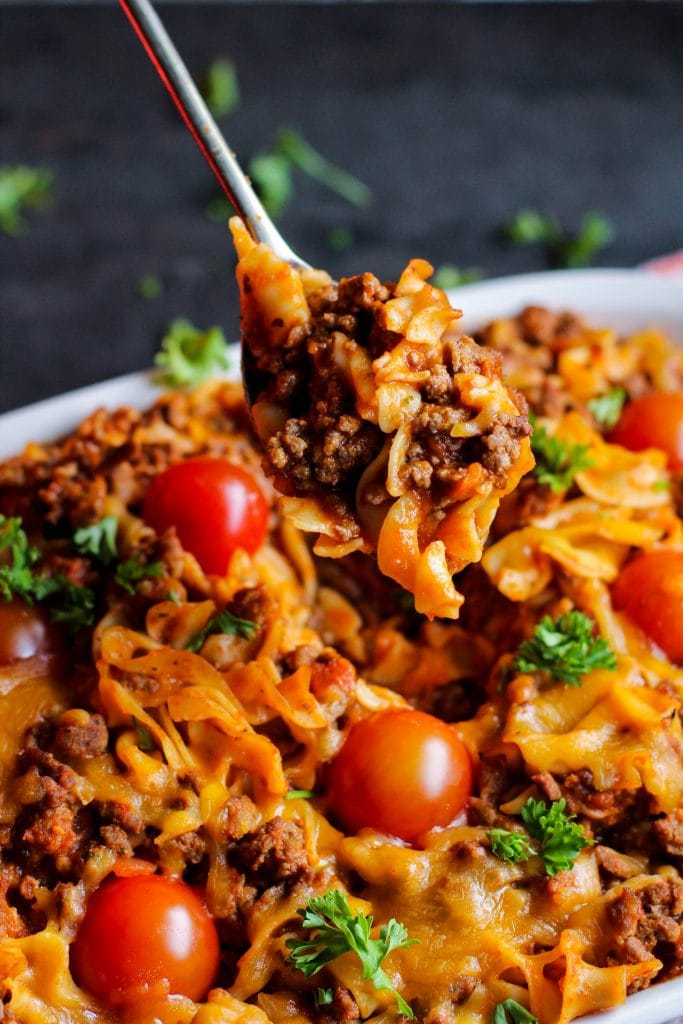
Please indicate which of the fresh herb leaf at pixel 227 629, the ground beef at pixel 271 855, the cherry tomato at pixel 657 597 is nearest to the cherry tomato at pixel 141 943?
the ground beef at pixel 271 855

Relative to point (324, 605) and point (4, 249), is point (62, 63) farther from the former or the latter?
point (324, 605)

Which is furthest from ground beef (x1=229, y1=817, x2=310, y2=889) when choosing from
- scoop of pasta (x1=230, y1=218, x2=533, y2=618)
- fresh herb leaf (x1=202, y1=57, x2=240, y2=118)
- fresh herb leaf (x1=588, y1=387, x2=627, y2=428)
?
fresh herb leaf (x1=202, y1=57, x2=240, y2=118)

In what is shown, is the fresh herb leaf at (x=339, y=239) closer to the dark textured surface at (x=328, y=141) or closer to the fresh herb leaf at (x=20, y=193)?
the dark textured surface at (x=328, y=141)

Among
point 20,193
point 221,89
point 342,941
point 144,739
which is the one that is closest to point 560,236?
point 221,89

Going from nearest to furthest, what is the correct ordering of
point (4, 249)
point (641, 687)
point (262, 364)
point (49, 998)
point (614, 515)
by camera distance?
point (49, 998)
point (262, 364)
point (641, 687)
point (614, 515)
point (4, 249)

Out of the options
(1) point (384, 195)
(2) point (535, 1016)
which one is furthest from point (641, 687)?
(1) point (384, 195)

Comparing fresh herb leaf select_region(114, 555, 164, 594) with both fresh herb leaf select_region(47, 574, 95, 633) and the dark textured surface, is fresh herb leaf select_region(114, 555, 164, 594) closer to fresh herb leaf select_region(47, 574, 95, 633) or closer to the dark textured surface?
fresh herb leaf select_region(47, 574, 95, 633)
